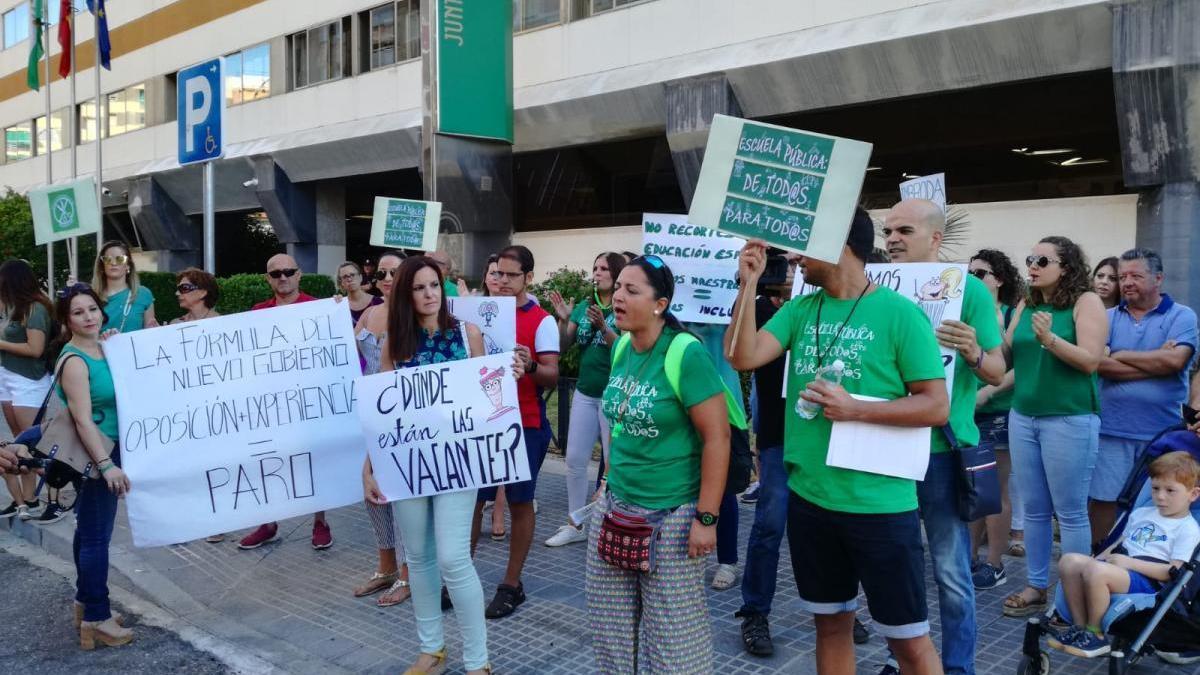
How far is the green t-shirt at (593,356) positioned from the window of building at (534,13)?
1368 centimetres

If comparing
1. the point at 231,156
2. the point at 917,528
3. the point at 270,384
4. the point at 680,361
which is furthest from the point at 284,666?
the point at 231,156

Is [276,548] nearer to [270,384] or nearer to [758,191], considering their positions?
[270,384]

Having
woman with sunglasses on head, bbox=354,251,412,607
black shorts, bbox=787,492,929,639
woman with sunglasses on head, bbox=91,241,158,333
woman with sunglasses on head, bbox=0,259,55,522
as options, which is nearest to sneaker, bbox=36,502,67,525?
woman with sunglasses on head, bbox=0,259,55,522

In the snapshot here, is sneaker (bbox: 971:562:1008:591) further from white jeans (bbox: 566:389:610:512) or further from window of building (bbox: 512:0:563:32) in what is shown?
window of building (bbox: 512:0:563:32)

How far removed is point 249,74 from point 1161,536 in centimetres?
2568

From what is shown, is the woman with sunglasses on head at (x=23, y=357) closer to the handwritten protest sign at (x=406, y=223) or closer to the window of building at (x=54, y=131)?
the handwritten protest sign at (x=406, y=223)

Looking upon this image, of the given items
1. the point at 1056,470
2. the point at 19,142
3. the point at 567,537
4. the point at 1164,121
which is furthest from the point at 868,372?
the point at 19,142

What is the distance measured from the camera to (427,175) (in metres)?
17.2

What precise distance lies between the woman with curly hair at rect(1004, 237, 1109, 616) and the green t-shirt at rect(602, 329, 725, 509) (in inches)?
78.4

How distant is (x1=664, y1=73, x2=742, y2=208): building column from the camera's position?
51.4 ft

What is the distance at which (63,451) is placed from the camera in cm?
448

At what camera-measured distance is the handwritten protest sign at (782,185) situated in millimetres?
3145

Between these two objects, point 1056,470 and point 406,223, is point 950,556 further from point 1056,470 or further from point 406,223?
point 406,223

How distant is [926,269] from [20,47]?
1573 inches
